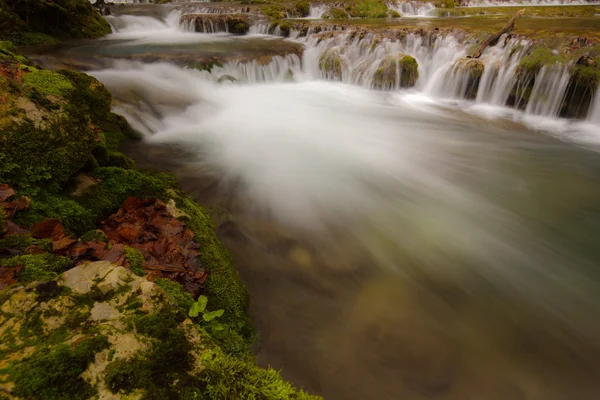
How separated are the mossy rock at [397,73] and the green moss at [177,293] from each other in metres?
11.7

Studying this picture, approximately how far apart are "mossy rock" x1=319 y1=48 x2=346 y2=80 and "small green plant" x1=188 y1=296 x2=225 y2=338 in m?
12.6

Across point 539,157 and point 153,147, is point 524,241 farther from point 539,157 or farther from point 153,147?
point 153,147

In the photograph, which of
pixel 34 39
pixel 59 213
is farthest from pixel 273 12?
pixel 59 213

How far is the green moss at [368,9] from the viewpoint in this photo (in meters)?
22.5

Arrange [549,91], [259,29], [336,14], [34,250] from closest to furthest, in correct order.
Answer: [34,250] → [549,91] → [259,29] → [336,14]

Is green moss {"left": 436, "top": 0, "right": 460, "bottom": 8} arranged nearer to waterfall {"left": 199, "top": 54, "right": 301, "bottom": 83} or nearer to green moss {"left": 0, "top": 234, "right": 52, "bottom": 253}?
waterfall {"left": 199, "top": 54, "right": 301, "bottom": 83}

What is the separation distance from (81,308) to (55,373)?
36cm

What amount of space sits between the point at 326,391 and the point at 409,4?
30151 mm

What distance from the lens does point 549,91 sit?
9211mm

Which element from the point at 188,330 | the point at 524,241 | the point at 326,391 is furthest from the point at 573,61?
the point at 188,330

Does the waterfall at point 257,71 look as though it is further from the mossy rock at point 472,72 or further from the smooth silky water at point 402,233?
the mossy rock at point 472,72

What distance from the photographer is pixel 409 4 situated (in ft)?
84.1

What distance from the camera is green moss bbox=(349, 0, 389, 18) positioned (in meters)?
22.5

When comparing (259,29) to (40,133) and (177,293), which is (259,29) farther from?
(177,293)
